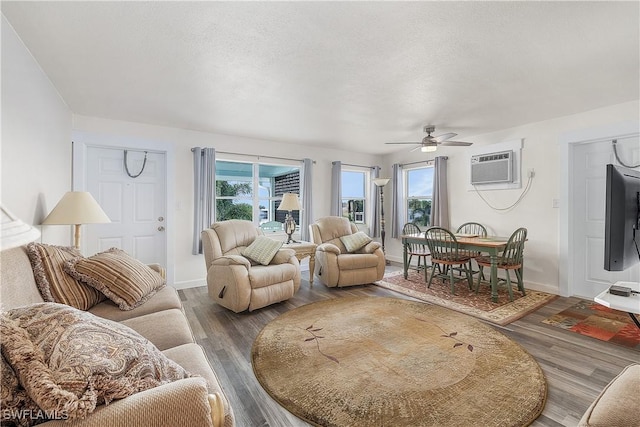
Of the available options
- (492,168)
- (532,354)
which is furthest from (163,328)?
(492,168)

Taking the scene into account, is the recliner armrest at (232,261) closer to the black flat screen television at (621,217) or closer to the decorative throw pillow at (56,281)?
the decorative throw pillow at (56,281)

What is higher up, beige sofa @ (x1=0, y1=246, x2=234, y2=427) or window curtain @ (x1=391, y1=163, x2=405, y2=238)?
window curtain @ (x1=391, y1=163, x2=405, y2=238)

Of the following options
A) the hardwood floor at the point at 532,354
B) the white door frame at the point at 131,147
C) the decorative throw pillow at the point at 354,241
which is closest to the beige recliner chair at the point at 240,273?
the hardwood floor at the point at 532,354

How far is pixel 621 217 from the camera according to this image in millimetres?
1298

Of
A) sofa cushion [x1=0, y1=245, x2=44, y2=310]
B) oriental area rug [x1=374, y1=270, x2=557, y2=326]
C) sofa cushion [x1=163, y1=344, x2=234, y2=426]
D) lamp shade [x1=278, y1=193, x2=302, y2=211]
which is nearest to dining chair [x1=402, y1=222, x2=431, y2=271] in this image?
oriental area rug [x1=374, y1=270, x2=557, y2=326]

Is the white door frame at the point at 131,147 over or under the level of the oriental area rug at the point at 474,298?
over

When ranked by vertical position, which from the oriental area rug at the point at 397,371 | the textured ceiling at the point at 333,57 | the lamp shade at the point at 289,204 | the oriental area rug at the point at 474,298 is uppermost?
the textured ceiling at the point at 333,57

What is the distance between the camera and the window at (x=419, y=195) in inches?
224

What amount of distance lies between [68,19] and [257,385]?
262 cm

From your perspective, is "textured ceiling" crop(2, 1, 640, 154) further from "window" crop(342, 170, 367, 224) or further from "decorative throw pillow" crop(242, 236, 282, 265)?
"window" crop(342, 170, 367, 224)

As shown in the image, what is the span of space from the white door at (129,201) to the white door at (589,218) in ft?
18.3

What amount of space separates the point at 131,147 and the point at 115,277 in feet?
8.58

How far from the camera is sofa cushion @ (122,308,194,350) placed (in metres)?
1.51

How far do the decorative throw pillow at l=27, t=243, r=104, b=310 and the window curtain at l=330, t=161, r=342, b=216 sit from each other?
417cm
